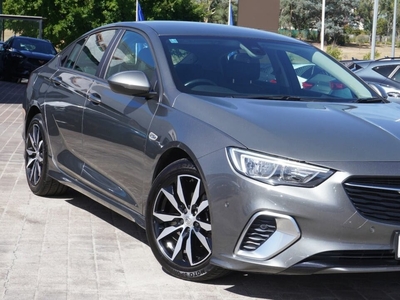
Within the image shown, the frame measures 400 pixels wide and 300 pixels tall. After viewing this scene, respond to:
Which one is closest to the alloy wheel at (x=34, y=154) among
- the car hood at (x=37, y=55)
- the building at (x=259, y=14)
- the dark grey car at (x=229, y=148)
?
the dark grey car at (x=229, y=148)

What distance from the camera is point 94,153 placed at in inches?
247

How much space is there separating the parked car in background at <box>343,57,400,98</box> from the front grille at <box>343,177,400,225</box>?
1206cm

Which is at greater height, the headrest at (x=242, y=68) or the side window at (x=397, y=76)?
the headrest at (x=242, y=68)

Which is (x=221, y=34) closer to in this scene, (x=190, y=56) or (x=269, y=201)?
(x=190, y=56)

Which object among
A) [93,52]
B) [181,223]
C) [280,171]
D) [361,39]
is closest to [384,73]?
[93,52]

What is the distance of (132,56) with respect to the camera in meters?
6.26

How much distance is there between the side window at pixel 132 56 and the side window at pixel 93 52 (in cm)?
24

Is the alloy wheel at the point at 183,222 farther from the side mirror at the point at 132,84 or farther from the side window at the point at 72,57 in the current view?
the side window at the point at 72,57

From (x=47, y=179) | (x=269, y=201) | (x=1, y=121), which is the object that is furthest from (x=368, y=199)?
(x=1, y=121)

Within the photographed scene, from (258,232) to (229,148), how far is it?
0.49 metres

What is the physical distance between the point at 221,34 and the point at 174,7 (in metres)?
50.4

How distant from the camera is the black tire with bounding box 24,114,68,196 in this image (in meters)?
7.38

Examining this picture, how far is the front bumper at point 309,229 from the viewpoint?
452 centimetres

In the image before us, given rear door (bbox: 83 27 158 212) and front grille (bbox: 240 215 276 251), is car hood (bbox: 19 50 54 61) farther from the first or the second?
front grille (bbox: 240 215 276 251)
